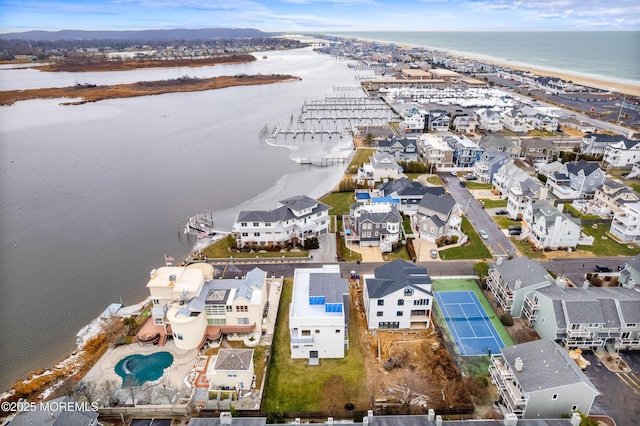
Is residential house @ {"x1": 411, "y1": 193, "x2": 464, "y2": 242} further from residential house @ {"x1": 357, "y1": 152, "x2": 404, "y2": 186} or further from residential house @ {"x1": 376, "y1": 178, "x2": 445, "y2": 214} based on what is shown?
residential house @ {"x1": 357, "y1": 152, "x2": 404, "y2": 186}

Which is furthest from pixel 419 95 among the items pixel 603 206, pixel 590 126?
pixel 603 206

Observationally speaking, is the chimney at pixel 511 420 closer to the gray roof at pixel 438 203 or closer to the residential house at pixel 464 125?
the gray roof at pixel 438 203

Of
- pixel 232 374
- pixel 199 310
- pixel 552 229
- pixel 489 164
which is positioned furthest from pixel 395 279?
pixel 489 164

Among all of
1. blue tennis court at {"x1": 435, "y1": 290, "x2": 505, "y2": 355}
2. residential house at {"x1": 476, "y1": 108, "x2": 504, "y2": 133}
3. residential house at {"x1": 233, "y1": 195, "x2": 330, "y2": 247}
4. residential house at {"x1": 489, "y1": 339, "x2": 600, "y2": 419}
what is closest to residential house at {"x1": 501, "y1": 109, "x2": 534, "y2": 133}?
residential house at {"x1": 476, "y1": 108, "x2": 504, "y2": 133}

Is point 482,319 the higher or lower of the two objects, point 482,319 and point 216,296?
the lower

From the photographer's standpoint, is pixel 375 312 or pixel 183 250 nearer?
pixel 375 312

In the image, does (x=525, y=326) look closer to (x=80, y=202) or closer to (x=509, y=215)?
(x=509, y=215)
